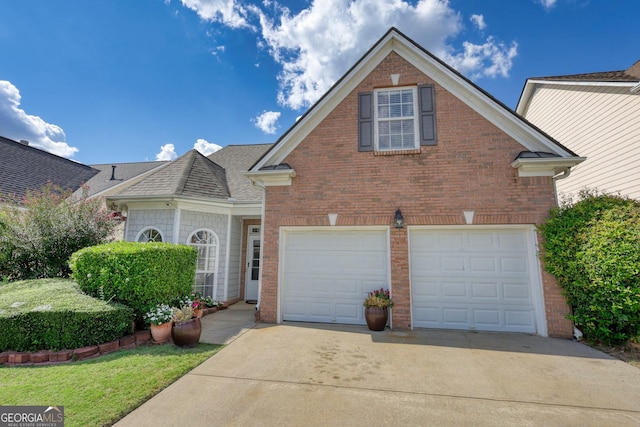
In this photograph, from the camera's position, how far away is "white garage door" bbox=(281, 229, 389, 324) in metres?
7.04

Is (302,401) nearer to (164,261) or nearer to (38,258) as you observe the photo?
(164,261)

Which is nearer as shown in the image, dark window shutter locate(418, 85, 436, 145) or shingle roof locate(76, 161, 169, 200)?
dark window shutter locate(418, 85, 436, 145)

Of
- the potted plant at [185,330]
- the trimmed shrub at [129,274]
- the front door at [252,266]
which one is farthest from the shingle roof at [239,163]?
the potted plant at [185,330]

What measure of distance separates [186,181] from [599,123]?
13650 millimetres

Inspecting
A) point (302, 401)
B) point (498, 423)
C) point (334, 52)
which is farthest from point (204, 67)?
point (498, 423)

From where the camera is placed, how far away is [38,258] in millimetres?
7887

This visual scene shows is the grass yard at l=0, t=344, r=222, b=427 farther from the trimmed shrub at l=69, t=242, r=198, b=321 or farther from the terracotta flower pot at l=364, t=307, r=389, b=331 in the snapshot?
the terracotta flower pot at l=364, t=307, r=389, b=331

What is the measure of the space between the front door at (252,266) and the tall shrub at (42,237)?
174 inches

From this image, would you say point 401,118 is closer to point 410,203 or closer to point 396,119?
point 396,119

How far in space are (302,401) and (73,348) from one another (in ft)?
14.3

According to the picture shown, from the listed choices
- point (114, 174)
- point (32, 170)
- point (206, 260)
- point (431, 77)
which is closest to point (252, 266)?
point (206, 260)

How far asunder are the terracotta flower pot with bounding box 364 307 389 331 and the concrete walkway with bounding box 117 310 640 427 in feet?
1.89

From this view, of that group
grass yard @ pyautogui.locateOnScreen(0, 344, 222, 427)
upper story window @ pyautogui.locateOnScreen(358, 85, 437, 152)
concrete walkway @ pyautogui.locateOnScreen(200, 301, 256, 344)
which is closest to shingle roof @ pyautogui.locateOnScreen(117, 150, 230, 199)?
concrete walkway @ pyautogui.locateOnScreen(200, 301, 256, 344)

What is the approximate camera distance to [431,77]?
7293 mm
